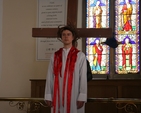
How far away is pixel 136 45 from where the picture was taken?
591 centimetres

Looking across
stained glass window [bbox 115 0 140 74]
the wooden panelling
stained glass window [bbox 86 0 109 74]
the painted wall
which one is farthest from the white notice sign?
stained glass window [bbox 115 0 140 74]

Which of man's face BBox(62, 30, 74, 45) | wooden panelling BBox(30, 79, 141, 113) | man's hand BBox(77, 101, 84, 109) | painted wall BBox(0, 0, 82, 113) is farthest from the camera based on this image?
painted wall BBox(0, 0, 82, 113)

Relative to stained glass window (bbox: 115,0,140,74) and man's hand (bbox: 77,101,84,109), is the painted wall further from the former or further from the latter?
man's hand (bbox: 77,101,84,109)

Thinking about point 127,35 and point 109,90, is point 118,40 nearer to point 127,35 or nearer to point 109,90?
point 127,35

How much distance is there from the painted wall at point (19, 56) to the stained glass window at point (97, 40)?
351 millimetres

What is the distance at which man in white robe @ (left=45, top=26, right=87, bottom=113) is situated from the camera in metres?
3.33

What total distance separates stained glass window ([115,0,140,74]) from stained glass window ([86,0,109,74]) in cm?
24

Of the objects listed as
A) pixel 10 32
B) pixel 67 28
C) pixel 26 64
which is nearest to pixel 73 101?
pixel 67 28

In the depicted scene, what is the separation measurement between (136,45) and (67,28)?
2.83 metres

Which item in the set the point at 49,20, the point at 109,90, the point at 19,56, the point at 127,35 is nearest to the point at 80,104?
the point at 109,90

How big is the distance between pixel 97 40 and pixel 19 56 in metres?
1.78

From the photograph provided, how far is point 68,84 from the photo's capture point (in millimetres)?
3365

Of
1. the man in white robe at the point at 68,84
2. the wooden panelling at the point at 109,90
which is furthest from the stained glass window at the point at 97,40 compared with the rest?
the man in white robe at the point at 68,84

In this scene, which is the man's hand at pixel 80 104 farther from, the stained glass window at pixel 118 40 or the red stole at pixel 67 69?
the stained glass window at pixel 118 40
